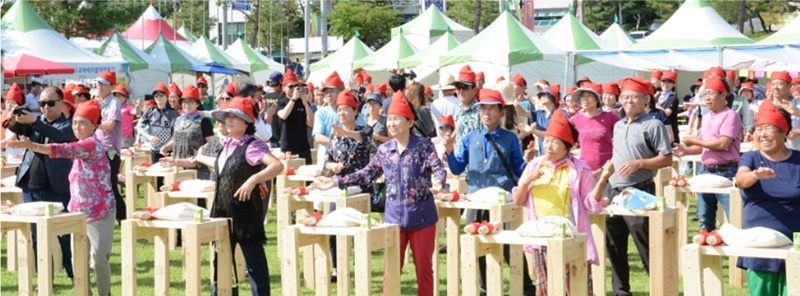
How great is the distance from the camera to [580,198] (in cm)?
777

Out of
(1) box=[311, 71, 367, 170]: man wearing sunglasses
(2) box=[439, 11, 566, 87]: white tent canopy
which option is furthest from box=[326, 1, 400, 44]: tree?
(1) box=[311, 71, 367, 170]: man wearing sunglasses

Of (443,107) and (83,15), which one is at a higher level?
(83,15)

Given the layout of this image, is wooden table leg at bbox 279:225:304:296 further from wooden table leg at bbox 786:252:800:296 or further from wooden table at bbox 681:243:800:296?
wooden table leg at bbox 786:252:800:296

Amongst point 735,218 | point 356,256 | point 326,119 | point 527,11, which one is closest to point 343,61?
point 527,11

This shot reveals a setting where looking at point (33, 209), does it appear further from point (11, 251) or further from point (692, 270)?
point (692, 270)

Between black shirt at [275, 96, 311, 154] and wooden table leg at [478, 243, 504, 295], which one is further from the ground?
black shirt at [275, 96, 311, 154]

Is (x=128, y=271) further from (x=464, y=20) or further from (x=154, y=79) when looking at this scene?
(x=464, y=20)

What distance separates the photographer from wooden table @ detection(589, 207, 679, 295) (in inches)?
347

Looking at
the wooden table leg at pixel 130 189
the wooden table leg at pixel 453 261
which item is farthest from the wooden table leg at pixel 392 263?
the wooden table leg at pixel 130 189

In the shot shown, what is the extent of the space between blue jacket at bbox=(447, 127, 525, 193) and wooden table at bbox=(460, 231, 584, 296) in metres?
1.20

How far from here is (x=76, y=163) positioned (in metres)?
9.01

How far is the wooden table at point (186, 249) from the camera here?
827 cm

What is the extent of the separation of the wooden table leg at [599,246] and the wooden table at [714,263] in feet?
4.80

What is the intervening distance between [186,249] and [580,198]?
9.08 ft
